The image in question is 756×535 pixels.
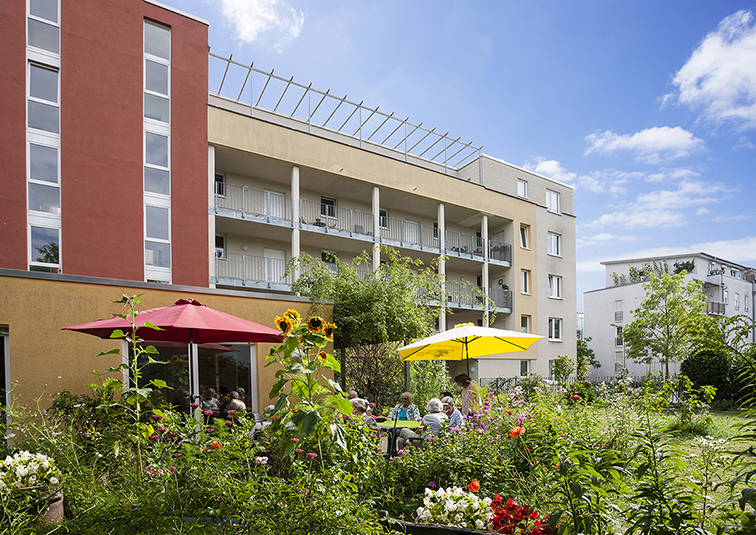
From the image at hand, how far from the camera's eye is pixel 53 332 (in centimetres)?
769

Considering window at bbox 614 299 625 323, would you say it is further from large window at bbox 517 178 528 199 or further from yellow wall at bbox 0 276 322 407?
yellow wall at bbox 0 276 322 407

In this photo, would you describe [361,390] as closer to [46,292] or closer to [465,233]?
[46,292]

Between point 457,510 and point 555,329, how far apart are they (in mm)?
25623

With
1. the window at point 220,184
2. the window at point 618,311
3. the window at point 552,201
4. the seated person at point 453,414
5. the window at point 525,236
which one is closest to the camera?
the seated person at point 453,414

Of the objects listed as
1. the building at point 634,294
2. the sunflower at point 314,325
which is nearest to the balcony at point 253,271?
the sunflower at point 314,325

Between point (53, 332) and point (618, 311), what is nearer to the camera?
point (53, 332)

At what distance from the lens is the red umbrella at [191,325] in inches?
220

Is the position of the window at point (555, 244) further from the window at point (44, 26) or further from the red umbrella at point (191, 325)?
the window at point (44, 26)

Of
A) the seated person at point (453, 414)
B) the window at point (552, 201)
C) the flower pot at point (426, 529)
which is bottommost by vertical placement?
the seated person at point (453, 414)

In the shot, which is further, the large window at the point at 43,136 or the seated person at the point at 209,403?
the large window at the point at 43,136

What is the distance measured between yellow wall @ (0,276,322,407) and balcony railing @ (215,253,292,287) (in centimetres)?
856

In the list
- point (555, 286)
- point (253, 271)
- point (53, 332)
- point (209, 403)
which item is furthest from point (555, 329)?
point (53, 332)

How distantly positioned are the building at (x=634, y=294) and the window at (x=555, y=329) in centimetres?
1743

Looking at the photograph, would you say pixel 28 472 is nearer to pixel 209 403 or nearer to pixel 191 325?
pixel 191 325
